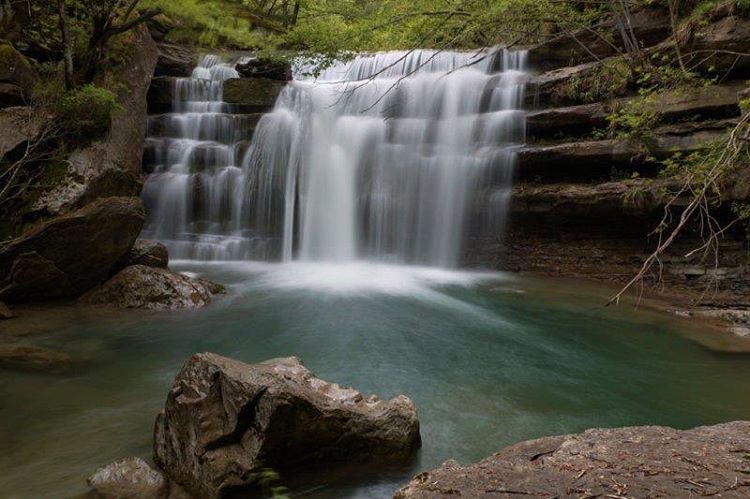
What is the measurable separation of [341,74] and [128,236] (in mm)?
10510

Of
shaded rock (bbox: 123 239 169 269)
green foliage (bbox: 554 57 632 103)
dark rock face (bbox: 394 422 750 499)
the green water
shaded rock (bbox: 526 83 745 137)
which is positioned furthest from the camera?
green foliage (bbox: 554 57 632 103)

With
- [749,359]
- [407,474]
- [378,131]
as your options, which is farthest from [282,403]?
[378,131]

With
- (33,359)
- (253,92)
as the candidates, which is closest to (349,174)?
(253,92)

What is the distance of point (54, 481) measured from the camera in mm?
3279

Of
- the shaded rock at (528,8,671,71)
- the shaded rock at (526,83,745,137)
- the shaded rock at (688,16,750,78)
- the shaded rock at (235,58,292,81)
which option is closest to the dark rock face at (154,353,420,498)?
the shaded rock at (526,83,745,137)

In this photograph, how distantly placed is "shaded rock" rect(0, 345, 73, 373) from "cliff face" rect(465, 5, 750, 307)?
9.04 meters

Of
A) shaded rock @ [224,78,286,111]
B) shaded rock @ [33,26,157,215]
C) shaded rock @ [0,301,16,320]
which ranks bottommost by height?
shaded rock @ [0,301,16,320]

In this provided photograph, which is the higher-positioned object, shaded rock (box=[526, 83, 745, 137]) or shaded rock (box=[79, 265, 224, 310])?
shaded rock (box=[526, 83, 745, 137])

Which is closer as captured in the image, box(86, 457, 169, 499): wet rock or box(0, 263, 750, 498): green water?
box(86, 457, 169, 499): wet rock

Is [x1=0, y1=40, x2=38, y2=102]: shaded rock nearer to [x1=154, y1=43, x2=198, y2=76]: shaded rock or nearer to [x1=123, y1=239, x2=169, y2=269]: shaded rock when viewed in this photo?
[x1=123, y1=239, x2=169, y2=269]: shaded rock

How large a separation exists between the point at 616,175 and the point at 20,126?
1163 centimetres

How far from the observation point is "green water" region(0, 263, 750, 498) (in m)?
3.90

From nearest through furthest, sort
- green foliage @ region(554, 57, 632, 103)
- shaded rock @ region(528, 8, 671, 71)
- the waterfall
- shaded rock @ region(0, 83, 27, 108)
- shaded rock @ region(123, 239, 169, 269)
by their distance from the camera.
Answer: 1. shaded rock @ region(0, 83, 27, 108)
2. shaded rock @ region(123, 239, 169, 269)
3. green foliage @ region(554, 57, 632, 103)
4. shaded rock @ region(528, 8, 671, 71)
5. the waterfall

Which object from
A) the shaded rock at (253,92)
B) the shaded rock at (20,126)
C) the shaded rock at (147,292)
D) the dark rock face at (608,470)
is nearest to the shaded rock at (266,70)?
the shaded rock at (253,92)
